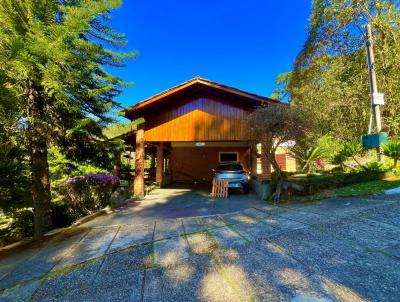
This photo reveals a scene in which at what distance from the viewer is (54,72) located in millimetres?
5719

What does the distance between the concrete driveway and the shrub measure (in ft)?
7.79

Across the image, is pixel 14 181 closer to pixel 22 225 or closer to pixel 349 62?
pixel 22 225

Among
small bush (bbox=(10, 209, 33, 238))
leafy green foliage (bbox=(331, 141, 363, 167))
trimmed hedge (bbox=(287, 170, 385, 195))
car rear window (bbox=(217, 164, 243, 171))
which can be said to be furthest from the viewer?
car rear window (bbox=(217, 164, 243, 171))

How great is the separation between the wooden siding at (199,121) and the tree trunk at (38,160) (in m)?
5.33

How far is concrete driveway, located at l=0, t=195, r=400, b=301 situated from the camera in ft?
10.5

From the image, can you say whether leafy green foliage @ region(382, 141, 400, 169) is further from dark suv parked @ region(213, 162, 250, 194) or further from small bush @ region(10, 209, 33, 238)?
small bush @ region(10, 209, 33, 238)

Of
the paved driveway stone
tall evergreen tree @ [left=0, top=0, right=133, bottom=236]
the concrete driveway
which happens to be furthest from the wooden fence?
tall evergreen tree @ [left=0, top=0, right=133, bottom=236]

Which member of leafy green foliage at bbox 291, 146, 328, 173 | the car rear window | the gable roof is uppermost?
the gable roof

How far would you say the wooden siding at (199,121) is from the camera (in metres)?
11.6

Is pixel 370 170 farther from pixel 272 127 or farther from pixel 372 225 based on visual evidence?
pixel 372 225

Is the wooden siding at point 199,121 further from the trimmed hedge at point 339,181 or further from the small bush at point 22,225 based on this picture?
the small bush at point 22,225

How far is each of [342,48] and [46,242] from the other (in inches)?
737

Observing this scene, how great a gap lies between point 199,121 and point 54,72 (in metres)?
6.85

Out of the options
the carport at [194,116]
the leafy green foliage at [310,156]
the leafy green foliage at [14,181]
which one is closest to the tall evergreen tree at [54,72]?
the leafy green foliage at [14,181]
